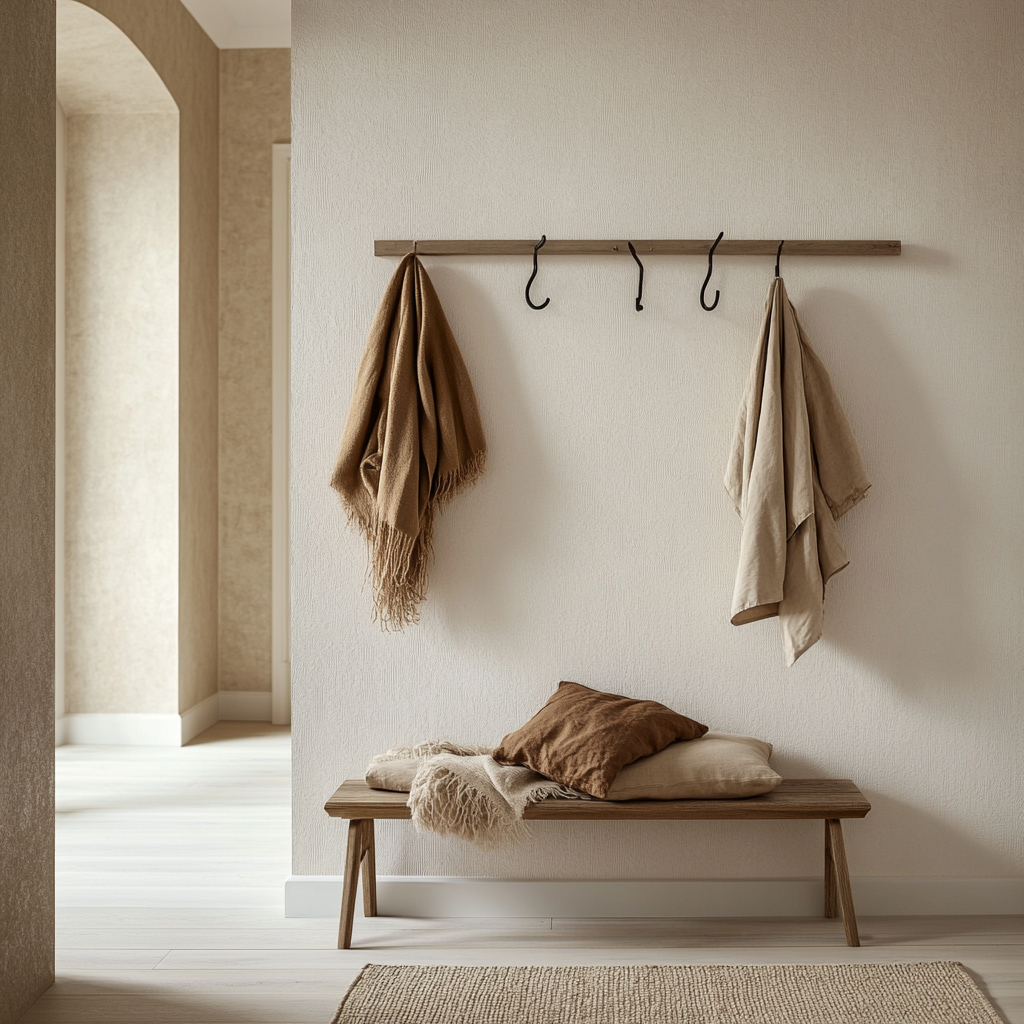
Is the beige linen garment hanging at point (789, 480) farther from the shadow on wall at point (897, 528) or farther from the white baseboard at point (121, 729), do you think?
the white baseboard at point (121, 729)

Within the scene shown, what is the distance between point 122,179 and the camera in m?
4.30

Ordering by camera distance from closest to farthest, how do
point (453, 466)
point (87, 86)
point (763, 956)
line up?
1. point (763, 956)
2. point (453, 466)
3. point (87, 86)

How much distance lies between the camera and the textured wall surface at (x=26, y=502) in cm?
195

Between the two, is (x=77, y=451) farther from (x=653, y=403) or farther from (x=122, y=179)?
(x=653, y=403)

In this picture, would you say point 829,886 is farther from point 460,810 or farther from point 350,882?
point 350,882

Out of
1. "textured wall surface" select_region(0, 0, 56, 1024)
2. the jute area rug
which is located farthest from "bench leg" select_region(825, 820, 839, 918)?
"textured wall surface" select_region(0, 0, 56, 1024)

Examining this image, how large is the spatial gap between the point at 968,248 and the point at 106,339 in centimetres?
→ 332

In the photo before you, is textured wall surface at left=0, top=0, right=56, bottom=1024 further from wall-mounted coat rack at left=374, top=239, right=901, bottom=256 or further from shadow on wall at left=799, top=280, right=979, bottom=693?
shadow on wall at left=799, top=280, right=979, bottom=693

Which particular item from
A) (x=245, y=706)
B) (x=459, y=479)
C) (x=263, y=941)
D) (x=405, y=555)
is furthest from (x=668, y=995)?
(x=245, y=706)

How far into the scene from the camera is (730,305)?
247 cm

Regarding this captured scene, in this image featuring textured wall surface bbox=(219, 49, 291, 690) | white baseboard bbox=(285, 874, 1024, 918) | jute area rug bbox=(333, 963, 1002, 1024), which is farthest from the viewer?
textured wall surface bbox=(219, 49, 291, 690)

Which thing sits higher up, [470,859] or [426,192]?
[426,192]

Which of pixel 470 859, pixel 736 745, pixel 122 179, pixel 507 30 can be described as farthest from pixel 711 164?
pixel 122 179

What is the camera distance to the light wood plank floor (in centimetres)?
204
